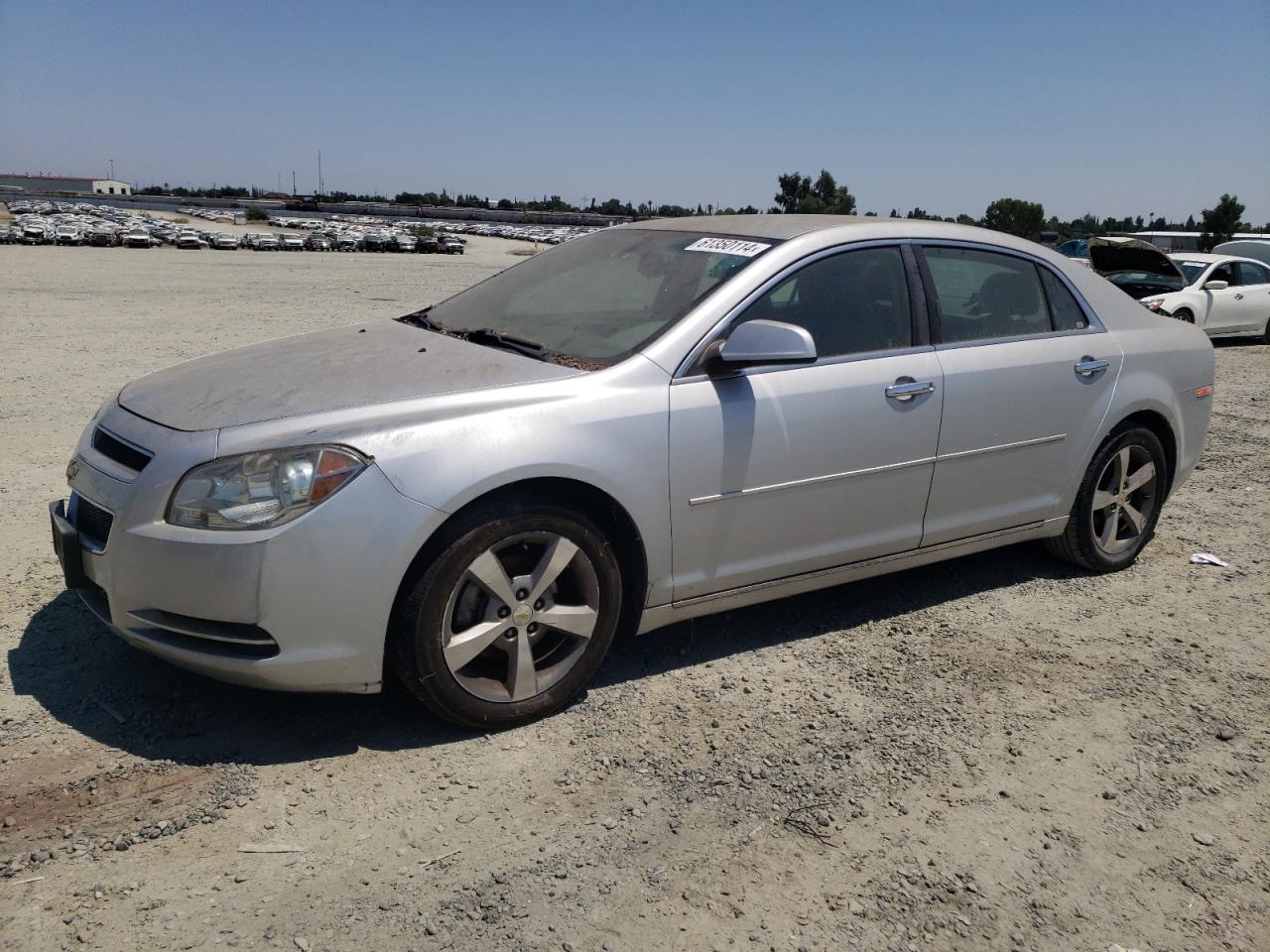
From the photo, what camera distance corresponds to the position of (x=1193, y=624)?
468 centimetres

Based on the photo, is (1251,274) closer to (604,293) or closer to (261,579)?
(604,293)

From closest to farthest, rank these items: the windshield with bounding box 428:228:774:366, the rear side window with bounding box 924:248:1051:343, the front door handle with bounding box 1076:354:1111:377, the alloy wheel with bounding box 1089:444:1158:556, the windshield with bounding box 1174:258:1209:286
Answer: the windshield with bounding box 428:228:774:366
the rear side window with bounding box 924:248:1051:343
the front door handle with bounding box 1076:354:1111:377
the alloy wheel with bounding box 1089:444:1158:556
the windshield with bounding box 1174:258:1209:286

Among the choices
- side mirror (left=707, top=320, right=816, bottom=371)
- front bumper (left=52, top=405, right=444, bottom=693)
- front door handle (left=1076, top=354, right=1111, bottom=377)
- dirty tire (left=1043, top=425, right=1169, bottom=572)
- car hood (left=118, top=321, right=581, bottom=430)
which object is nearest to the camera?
front bumper (left=52, top=405, right=444, bottom=693)

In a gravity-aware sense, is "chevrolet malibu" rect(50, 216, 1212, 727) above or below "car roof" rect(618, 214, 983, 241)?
below

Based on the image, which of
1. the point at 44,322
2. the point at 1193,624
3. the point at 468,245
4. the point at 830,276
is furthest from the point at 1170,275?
the point at 468,245

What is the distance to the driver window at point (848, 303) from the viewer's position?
402 cm

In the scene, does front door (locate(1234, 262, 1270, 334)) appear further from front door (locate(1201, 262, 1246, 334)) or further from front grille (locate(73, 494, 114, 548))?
front grille (locate(73, 494, 114, 548))

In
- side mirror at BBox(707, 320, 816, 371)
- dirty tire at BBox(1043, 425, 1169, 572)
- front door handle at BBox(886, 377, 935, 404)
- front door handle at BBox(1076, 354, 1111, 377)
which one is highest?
side mirror at BBox(707, 320, 816, 371)

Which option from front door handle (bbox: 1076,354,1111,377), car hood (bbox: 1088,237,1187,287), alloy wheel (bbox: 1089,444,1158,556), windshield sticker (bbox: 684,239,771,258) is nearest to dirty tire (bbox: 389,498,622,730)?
windshield sticker (bbox: 684,239,771,258)

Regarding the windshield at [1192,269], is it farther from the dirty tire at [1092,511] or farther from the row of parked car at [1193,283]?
the dirty tire at [1092,511]

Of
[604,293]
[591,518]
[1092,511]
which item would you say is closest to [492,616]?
[591,518]

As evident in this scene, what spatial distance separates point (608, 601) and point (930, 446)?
1.55 meters

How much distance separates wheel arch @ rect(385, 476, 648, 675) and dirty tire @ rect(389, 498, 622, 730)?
0.04 ft

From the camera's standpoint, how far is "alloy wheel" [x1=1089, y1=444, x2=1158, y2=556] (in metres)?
5.07
